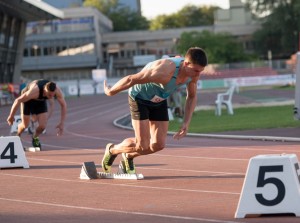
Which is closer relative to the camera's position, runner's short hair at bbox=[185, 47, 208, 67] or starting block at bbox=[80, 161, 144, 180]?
runner's short hair at bbox=[185, 47, 208, 67]

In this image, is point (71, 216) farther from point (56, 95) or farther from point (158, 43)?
point (158, 43)

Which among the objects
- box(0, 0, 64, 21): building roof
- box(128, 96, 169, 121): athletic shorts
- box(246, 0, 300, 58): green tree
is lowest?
box(246, 0, 300, 58): green tree

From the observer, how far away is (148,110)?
12.6m

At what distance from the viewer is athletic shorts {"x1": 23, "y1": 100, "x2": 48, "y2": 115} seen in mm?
19547

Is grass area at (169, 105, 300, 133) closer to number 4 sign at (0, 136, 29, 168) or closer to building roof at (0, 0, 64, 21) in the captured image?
number 4 sign at (0, 136, 29, 168)

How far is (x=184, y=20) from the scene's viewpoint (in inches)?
6432

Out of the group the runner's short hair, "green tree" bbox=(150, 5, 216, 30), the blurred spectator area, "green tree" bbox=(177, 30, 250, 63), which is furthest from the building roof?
"green tree" bbox=(150, 5, 216, 30)

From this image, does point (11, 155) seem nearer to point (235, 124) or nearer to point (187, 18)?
point (235, 124)

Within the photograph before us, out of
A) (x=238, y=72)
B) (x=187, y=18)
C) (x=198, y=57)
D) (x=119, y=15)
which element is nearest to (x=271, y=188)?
(x=198, y=57)

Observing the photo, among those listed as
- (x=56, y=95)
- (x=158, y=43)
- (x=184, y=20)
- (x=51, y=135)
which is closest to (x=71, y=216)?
(x=56, y=95)

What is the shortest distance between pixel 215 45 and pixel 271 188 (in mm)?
105039

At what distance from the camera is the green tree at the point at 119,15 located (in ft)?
511

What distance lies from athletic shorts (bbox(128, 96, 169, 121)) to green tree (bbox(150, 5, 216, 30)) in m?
150

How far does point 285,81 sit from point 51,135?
53.3 m
